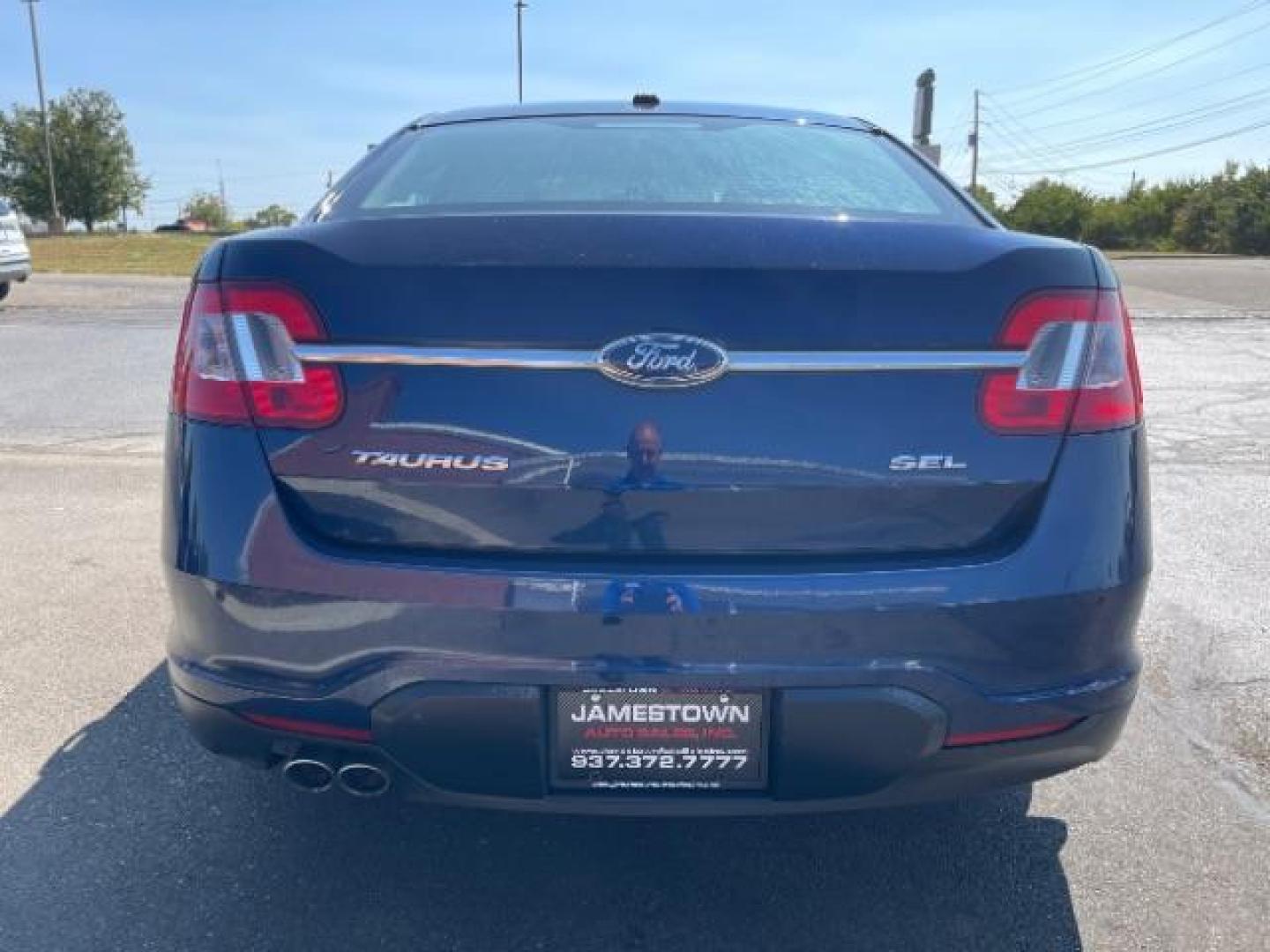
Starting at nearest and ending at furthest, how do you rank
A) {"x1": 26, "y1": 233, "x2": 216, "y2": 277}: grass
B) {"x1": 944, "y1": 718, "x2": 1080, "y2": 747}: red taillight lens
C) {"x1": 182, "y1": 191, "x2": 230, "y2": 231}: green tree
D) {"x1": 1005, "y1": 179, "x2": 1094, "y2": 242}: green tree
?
{"x1": 944, "y1": 718, "x2": 1080, "y2": 747}: red taillight lens < {"x1": 26, "y1": 233, "x2": 216, "y2": 277}: grass < {"x1": 1005, "y1": 179, "x2": 1094, "y2": 242}: green tree < {"x1": 182, "y1": 191, "x2": 230, "y2": 231}: green tree

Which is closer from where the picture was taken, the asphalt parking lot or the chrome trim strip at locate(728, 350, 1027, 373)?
the chrome trim strip at locate(728, 350, 1027, 373)

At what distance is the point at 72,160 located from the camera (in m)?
55.1

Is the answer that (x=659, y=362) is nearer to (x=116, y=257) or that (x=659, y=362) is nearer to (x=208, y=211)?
(x=116, y=257)

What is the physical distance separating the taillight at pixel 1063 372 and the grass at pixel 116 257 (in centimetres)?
1795

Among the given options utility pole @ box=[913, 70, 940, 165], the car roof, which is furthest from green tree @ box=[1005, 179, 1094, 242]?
the car roof

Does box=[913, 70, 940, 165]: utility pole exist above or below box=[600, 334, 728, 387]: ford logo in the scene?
above

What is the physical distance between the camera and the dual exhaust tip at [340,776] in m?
2.02

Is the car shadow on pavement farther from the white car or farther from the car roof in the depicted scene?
the white car

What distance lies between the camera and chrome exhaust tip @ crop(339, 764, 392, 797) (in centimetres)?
201

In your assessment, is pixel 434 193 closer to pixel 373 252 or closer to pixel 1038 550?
pixel 373 252

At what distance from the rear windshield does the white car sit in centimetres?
1384

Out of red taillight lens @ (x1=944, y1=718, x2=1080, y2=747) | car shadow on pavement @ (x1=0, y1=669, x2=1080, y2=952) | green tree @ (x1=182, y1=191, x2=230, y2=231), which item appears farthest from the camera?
green tree @ (x1=182, y1=191, x2=230, y2=231)

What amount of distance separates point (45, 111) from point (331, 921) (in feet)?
180

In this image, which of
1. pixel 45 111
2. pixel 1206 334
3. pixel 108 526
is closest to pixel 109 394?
pixel 108 526
